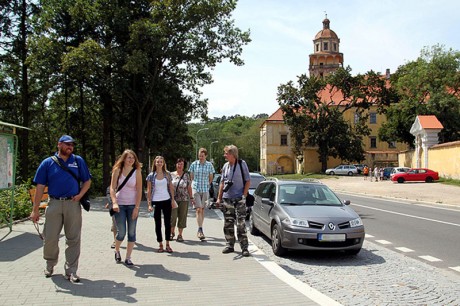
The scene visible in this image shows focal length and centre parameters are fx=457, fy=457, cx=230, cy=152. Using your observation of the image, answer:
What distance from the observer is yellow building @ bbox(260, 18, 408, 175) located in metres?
73.9

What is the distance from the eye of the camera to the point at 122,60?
22766 mm

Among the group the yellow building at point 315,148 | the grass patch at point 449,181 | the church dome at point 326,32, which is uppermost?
the church dome at point 326,32

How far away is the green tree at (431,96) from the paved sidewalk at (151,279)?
48.0 meters

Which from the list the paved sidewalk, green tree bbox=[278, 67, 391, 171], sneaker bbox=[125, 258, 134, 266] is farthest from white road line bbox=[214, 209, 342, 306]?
green tree bbox=[278, 67, 391, 171]

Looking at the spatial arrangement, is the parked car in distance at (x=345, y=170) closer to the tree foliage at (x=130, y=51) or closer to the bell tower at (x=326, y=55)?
the bell tower at (x=326, y=55)

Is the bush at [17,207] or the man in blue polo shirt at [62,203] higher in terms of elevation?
the man in blue polo shirt at [62,203]

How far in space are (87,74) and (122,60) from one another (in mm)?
2144

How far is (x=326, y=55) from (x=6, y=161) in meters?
80.3

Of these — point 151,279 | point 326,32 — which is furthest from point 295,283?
point 326,32

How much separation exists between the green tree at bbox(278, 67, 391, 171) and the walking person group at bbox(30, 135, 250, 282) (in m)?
55.3

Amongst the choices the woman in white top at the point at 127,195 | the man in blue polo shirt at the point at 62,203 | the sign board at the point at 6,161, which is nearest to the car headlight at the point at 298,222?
the woman in white top at the point at 127,195

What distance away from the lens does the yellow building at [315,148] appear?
7388 centimetres

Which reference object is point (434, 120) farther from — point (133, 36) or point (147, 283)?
point (147, 283)

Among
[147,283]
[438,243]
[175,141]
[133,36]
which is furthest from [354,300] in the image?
[175,141]
